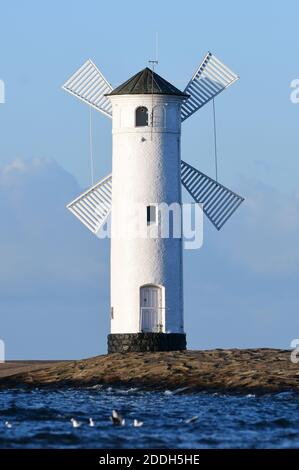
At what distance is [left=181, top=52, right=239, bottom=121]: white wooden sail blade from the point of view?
53.5 meters

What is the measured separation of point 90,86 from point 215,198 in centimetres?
456

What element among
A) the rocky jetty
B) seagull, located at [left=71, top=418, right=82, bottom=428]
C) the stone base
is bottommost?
seagull, located at [left=71, top=418, right=82, bottom=428]

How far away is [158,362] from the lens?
158 feet

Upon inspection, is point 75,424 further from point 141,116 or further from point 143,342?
point 141,116

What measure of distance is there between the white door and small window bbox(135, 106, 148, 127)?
Answer: 13.7 feet

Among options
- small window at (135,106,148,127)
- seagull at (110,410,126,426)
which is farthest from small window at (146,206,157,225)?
seagull at (110,410,126,426)

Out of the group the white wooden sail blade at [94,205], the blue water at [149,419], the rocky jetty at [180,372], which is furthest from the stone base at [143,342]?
the white wooden sail blade at [94,205]

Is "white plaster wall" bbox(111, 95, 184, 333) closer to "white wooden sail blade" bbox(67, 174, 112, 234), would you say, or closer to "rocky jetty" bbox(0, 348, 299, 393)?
"rocky jetty" bbox(0, 348, 299, 393)

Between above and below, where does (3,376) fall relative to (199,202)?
below

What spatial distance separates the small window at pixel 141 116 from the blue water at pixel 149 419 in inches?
285
